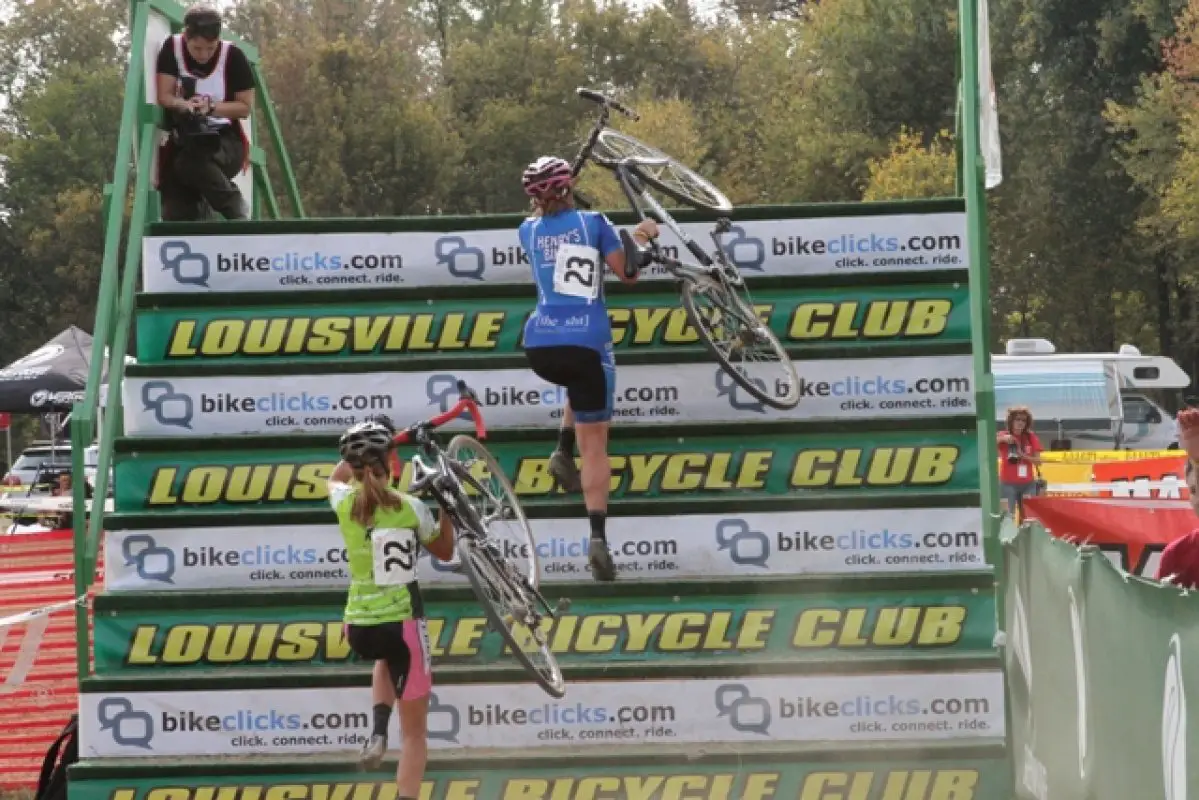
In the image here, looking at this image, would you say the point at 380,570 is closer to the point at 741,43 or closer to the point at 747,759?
the point at 747,759

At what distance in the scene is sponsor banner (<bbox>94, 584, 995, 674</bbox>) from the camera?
31.8ft

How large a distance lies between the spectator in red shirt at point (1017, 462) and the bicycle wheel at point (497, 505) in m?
9.64

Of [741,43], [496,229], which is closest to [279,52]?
[741,43]

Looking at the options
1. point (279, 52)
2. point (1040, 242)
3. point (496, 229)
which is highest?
point (279, 52)

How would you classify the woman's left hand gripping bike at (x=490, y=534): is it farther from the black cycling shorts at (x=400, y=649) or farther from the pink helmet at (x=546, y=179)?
the pink helmet at (x=546, y=179)

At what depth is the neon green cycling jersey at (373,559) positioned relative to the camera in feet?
28.1

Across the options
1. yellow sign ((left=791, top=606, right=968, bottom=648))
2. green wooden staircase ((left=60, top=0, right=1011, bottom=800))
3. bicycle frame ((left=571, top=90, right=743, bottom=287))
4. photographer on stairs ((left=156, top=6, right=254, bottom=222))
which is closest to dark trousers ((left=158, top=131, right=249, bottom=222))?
photographer on stairs ((left=156, top=6, right=254, bottom=222))

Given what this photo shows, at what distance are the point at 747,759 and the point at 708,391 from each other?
210 centimetres

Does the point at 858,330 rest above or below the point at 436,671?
above

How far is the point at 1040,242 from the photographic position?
53.6 metres

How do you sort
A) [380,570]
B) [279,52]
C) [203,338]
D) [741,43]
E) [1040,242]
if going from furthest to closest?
[741,43], [279,52], [1040,242], [203,338], [380,570]

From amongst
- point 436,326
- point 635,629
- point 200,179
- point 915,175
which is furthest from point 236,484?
point 915,175

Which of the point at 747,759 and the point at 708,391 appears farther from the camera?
the point at 708,391

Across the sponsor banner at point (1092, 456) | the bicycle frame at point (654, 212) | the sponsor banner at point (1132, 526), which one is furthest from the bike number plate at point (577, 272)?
the sponsor banner at point (1092, 456)
